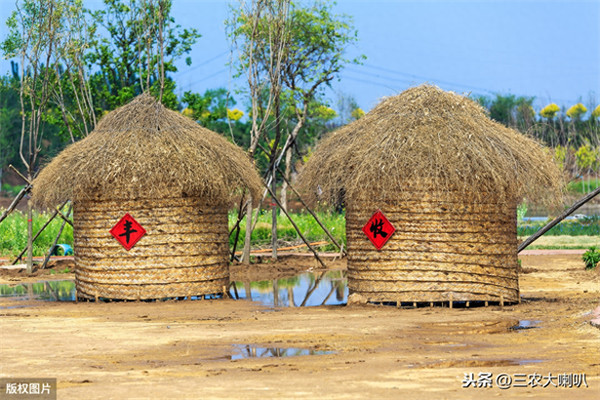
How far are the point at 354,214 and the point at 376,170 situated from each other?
86 cm

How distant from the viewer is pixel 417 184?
12.0 meters

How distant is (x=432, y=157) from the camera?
11914 mm

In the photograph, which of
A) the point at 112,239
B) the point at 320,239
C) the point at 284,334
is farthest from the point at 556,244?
the point at 284,334

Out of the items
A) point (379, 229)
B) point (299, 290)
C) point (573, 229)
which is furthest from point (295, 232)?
point (379, 229)

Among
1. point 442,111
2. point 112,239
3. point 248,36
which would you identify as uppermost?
point 248,36

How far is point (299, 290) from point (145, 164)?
155 inches

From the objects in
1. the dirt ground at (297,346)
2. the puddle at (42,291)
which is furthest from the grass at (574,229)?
the dirt ground at (297,346)

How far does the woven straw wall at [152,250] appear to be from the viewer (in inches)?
518

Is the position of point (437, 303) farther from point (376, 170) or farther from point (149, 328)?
point (149, 328)

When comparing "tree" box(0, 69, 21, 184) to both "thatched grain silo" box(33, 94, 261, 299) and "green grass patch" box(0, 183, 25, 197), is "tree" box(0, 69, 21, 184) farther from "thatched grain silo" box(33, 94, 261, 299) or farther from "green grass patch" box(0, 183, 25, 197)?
"thatched grain silo" box(33, 94, 261, 299)

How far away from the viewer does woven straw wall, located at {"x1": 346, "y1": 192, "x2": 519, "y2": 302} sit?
12.0 meters

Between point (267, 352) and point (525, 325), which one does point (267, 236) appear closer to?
point (525, 325)

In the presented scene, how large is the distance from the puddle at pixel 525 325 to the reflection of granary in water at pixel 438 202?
4.82 feet

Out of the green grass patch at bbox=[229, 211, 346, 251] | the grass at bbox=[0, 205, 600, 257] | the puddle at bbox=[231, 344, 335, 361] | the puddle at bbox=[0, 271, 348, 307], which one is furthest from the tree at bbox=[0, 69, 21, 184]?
the puddle at bbox=[231, 344, 335, 361]
